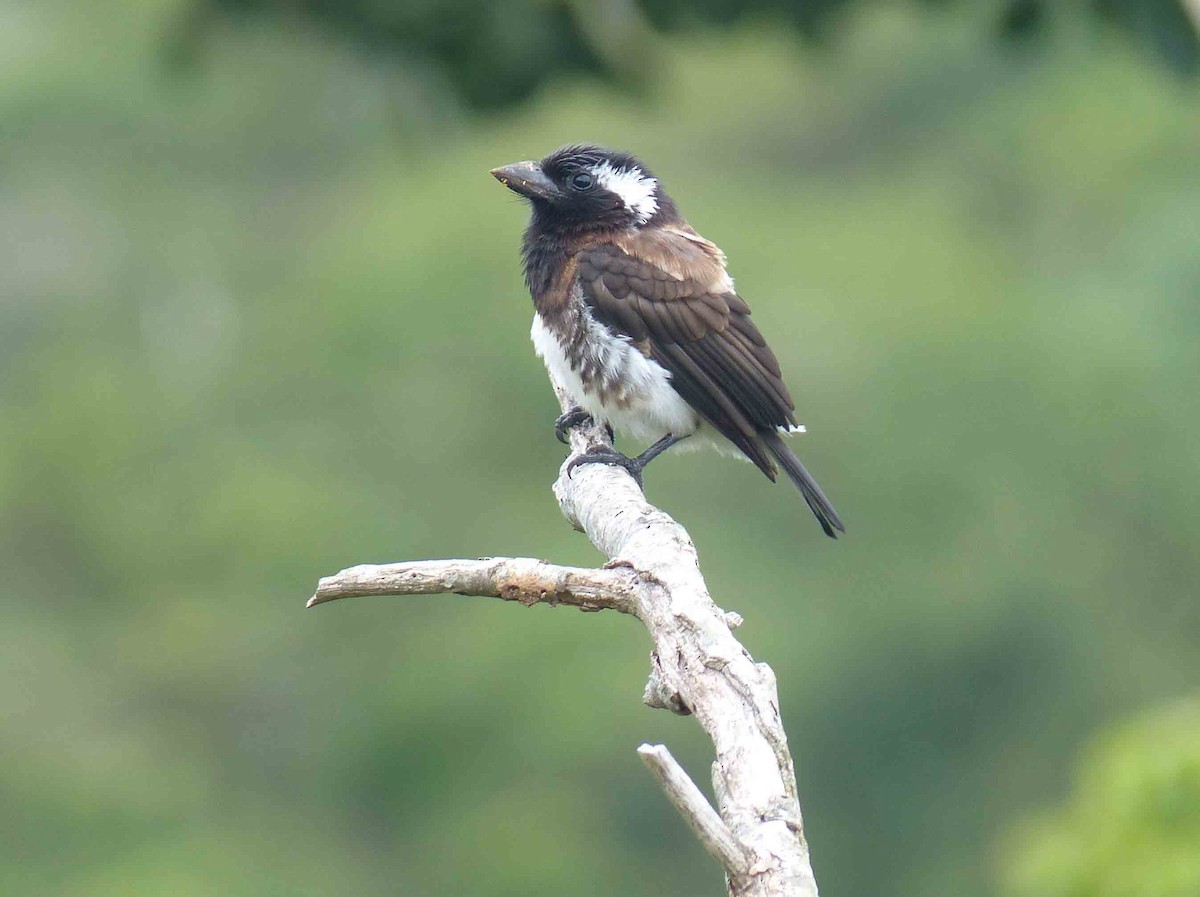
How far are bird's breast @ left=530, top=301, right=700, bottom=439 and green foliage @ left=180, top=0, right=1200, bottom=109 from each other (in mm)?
721

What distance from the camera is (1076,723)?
18.5 metres

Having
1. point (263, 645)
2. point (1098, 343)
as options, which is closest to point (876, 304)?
point (1098, 343)

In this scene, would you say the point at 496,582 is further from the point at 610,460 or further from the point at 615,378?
the point at 615,378

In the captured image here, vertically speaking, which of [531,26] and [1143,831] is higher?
[531,26]

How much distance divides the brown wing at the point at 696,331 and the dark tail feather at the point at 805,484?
0.11ft

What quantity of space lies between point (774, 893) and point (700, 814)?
0.16 metres

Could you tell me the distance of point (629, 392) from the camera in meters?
5.71

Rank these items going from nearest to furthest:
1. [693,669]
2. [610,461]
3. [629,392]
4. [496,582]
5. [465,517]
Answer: [693,669]
[496,582]
[610,461]
[629,392]
[465,517]

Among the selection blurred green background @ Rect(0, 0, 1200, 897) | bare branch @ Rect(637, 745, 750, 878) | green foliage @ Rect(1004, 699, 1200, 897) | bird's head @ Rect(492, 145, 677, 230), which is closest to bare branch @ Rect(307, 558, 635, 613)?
bare branch @ Rect(637, 745, 750, 878)

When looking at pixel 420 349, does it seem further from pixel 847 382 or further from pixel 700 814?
pixel 700 814

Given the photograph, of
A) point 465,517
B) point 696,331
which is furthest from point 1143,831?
point 465,517

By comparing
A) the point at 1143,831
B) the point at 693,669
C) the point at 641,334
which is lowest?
the point at 693,669

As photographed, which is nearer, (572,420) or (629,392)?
(629,392)

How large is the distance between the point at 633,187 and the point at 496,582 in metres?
2.54
